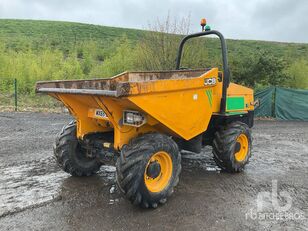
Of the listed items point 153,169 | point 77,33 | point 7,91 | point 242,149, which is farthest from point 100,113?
point 77,33

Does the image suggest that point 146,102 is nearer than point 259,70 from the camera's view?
Yes

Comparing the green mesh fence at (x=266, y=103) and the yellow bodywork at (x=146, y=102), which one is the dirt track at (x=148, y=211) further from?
the green mesh fence at (x=266, y=103)

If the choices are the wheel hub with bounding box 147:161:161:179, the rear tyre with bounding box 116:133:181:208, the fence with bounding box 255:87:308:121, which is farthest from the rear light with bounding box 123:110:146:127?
the fence with bounding box 255:87:308:121

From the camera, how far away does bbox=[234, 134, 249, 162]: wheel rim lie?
573cm

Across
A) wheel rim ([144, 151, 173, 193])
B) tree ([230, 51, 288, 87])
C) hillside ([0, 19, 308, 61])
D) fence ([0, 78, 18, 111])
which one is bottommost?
wheel rim ([144, 151, 173, 193])

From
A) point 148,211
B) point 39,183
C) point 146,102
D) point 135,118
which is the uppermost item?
point 146,102

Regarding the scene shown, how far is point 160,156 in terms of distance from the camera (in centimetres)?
416

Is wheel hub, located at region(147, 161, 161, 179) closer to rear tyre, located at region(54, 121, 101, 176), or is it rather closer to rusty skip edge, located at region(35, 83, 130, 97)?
rusty skip edge, located at region(35, 83, 130, 97)

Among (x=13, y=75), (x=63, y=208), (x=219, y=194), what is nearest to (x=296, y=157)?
(x=219, y=194)

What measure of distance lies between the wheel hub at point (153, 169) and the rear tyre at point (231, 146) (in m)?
1.61

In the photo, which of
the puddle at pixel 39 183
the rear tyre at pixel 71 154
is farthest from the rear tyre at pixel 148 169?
the rear tyre at pixel 71 154

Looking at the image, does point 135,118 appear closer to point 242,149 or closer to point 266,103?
point 242,149

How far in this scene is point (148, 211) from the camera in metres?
3.97

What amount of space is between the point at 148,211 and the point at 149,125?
1.05 metres
